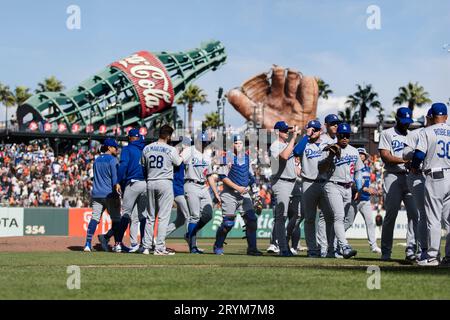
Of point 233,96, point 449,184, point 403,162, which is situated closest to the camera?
point 449,184

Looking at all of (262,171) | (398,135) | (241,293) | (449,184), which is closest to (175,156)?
(398,135)

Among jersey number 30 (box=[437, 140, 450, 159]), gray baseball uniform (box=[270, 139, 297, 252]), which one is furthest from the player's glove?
jersey number 30 (box=[437, 140, 450, 159])

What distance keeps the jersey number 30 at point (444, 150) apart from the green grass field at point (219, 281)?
1535 millimetres

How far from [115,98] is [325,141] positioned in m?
49.2

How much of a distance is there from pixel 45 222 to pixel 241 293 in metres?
24.0

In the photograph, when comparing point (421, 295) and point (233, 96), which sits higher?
point (233, 96)

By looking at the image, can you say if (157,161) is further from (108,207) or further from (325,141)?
(325,141)

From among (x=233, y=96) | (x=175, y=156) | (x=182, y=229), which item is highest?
(x=233, y=96)

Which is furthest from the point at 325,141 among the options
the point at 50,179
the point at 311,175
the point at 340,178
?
the point at 50,179

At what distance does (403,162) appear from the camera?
1193 centimetres

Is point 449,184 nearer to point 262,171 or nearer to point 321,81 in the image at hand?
point 262,171

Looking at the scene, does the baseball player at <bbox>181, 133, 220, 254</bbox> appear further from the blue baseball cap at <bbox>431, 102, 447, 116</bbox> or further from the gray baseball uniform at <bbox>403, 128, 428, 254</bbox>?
the blue baseball cap at <bbox>431, 102, 447, 116</bbox>

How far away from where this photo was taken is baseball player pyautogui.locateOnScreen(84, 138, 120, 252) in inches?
622

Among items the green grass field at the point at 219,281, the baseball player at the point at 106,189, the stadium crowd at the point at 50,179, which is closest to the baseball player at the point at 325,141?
the green grass field at the point at 219,281
